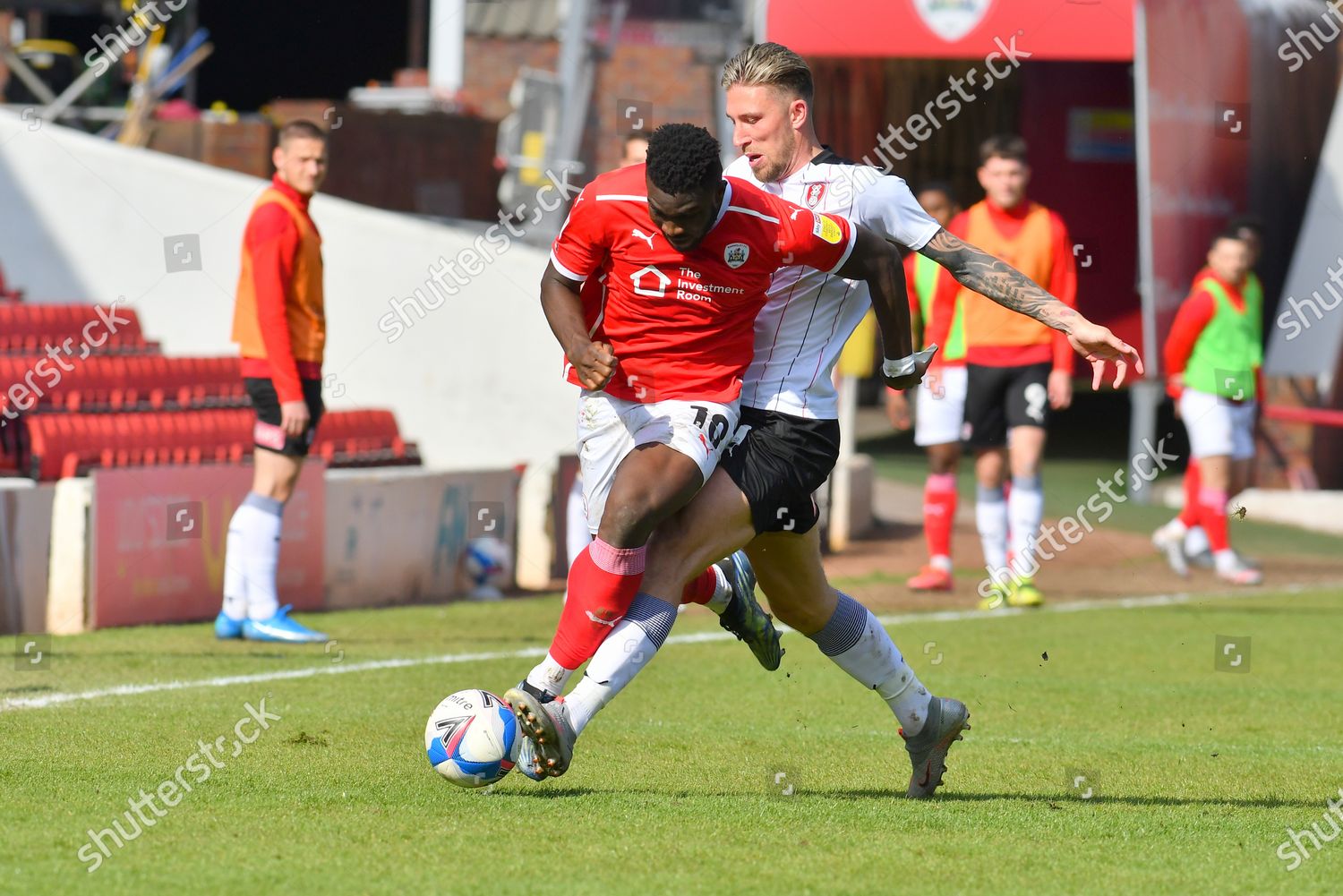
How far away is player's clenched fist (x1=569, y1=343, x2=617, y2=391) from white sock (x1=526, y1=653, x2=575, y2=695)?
2.33ft

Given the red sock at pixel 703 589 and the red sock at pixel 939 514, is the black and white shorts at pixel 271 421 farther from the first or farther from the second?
the red sock at pixel 939 514

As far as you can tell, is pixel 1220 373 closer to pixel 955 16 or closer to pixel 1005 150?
pixel 1005 150

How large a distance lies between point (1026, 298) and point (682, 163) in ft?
3.67

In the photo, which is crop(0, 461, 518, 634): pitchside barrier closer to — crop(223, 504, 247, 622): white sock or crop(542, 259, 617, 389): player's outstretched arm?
crop(223, 504, 247, 622): white sock

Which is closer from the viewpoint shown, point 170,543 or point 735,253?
point 735,253

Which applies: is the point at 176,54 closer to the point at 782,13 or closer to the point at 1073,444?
the point at 782,13

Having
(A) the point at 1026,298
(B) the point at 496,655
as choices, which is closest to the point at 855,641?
(A) the point at 1026,298

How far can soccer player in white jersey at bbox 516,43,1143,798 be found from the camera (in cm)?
474

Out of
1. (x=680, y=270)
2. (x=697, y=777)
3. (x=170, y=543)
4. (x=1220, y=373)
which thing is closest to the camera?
(x=680, y=270)

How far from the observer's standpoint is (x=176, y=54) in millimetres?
19469

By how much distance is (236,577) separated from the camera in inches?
314

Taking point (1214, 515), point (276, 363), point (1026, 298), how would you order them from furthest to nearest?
point (1214, 515) < point (276, 363) < point (1026, 298)

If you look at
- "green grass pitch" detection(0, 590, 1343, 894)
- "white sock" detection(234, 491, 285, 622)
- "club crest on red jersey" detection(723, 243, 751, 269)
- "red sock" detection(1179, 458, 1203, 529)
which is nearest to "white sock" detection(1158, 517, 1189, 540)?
"red sock" detection(1179, 458, 1203, 529)

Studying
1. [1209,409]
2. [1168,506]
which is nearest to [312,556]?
[1209,409]
